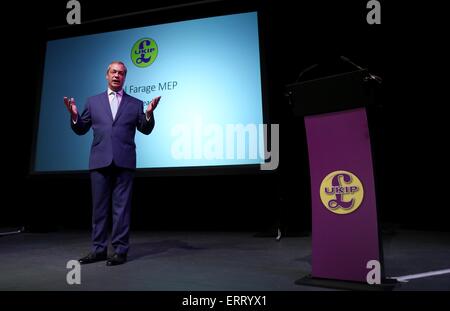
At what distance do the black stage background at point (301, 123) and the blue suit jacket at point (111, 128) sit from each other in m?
1.40

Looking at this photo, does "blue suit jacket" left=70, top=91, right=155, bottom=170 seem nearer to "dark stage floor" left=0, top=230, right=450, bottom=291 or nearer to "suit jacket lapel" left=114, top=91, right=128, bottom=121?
"suit jacket lapel" left=114, top=91, right=128, bottom=121

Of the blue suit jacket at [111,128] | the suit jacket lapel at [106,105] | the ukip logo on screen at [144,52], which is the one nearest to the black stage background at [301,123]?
the ukip logo on screen at [144,52]

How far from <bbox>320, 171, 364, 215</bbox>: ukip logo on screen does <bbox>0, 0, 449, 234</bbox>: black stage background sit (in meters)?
1.81

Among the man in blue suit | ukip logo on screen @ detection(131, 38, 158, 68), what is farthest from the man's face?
ukip logo on screen @ detection(131, 38, 158, 68)

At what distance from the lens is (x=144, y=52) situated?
388cm

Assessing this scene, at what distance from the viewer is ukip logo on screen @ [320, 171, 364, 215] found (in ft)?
5.34

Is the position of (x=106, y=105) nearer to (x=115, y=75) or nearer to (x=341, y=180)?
(x=115, y=75)

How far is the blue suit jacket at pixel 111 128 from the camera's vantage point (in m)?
2.41

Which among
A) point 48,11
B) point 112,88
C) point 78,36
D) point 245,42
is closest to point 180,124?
point 245,42

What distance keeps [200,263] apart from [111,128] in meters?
0.95

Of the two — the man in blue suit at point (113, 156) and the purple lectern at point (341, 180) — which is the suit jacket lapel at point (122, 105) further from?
the purple lectern at point (341, 180)

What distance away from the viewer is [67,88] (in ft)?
13.5

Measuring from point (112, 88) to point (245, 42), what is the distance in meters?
1.51

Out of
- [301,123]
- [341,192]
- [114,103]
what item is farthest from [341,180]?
[301,123]
